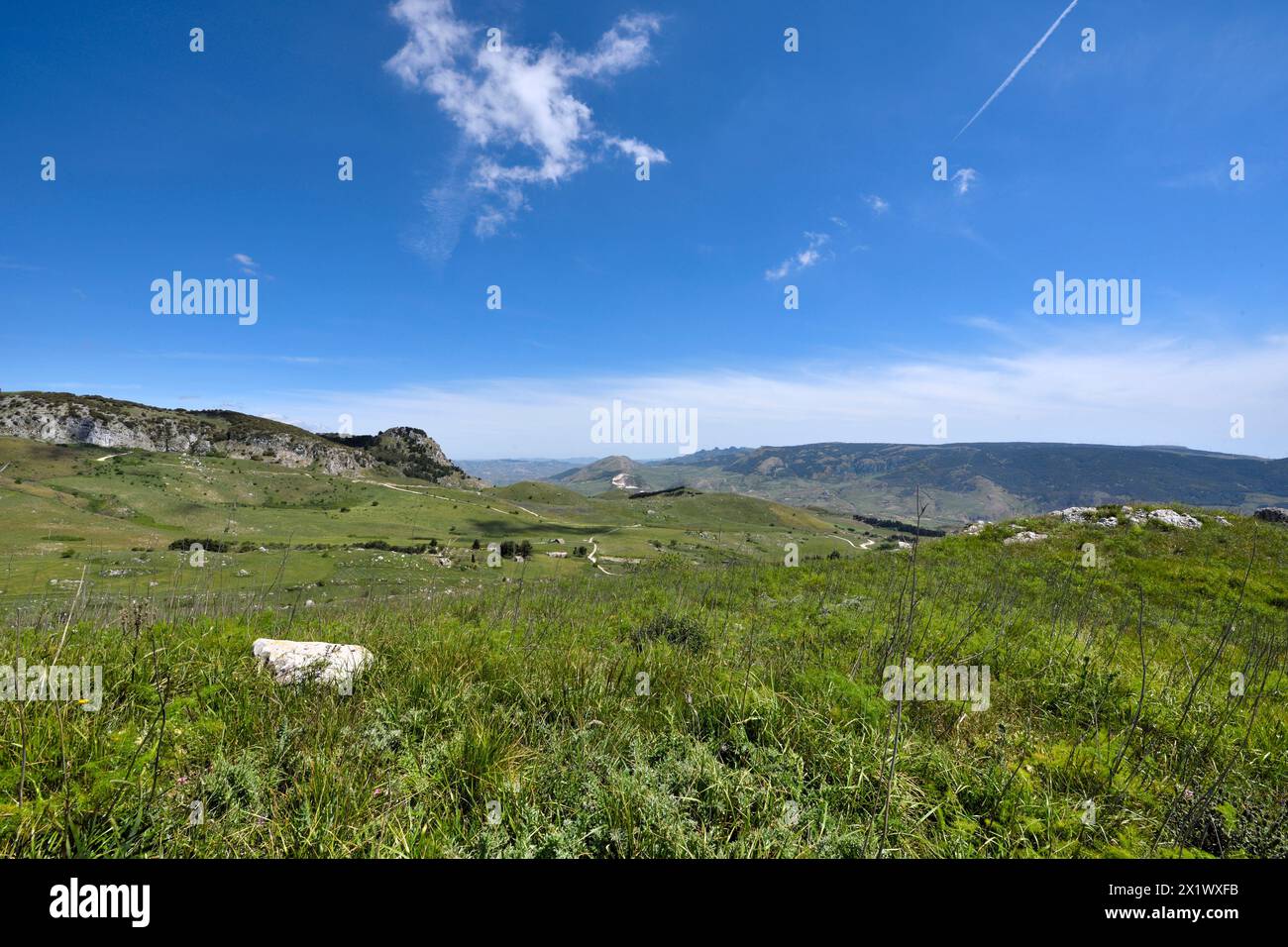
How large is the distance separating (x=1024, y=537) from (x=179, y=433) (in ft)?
608

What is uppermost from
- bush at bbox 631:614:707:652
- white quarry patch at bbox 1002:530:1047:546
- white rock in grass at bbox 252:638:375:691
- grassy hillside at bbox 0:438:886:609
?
white rock in grass at bbox 252:638:375:691

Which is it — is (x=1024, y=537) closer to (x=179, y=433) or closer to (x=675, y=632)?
(x=675, y=632)

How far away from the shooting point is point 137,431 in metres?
134

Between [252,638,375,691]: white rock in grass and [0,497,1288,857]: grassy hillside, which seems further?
[252,638,375,691]: white rock in grass

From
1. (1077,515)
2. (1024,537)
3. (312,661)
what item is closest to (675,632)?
(312,661)

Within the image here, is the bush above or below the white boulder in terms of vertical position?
below

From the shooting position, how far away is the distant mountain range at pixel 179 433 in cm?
13138

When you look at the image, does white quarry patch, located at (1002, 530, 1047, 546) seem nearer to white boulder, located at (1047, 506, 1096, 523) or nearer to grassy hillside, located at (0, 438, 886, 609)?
white boulder, located at (1047, 506, 1096, 523)

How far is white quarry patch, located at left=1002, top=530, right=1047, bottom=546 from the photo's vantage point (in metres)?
22.2

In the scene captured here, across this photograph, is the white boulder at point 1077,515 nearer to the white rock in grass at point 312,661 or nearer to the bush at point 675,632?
the bush at point 675,632

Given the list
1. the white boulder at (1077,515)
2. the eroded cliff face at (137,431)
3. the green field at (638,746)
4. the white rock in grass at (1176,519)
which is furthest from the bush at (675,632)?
the eroded cliff face at (137,431)

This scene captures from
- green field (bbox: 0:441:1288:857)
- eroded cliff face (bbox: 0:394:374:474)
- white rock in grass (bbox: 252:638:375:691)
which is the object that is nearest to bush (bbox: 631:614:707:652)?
green field (bbox: 0:441:1288:857)

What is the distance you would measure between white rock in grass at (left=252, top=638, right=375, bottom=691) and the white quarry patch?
84.0ft
